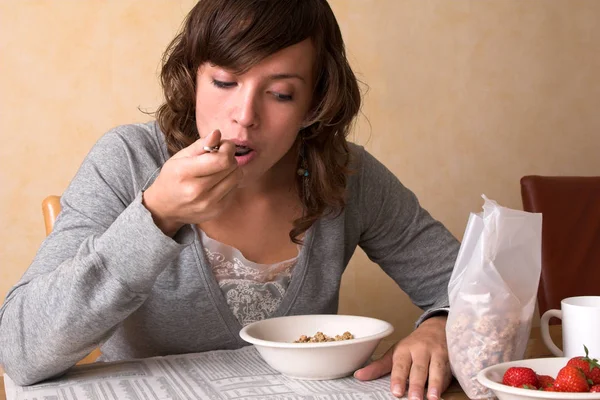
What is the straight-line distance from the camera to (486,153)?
2488 millimetres

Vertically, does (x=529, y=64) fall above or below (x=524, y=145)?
above

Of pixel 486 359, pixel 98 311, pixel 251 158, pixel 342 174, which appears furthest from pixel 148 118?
pixel 486 359

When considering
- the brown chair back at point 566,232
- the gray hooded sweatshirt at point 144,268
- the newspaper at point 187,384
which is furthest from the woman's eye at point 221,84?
the brown chair back at point 566,232

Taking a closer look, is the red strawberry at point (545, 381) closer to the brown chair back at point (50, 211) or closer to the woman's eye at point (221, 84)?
the woman's eye at point (221, 84)

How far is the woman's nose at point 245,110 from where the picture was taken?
3.75ft

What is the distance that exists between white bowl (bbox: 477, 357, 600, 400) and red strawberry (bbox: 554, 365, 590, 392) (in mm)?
28

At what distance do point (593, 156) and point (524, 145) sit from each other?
27cm

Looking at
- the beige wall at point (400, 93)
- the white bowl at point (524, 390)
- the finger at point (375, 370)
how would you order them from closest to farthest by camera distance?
the white bowl at point (524, 390), the finger at point (375, 370), the beige wall at point (400, 93)

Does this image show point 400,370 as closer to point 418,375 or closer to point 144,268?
point 418,375

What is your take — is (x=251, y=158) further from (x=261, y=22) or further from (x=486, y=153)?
(x=486, y=153)

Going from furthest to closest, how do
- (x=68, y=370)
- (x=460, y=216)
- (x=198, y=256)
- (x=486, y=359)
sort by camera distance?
(x=460, y=216)
(x=198, y=256)
(x=68, y=370)
(x=486, y=359)

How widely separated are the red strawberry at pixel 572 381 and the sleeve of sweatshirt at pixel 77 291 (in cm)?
47

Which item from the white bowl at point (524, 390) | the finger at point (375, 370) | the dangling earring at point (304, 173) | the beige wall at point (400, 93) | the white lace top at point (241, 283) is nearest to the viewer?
the white bowl at point (524, 390)

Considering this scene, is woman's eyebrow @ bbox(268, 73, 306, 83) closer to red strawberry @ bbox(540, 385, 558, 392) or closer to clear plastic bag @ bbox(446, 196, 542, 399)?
clear plastic bag @ bbox(446, 196, 542, 399)
